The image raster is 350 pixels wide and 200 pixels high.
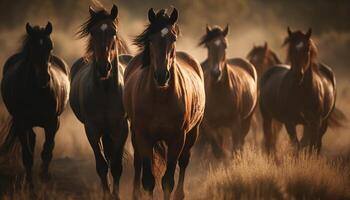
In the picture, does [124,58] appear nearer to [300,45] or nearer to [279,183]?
[300,45]

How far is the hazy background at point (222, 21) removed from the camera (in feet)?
58.4

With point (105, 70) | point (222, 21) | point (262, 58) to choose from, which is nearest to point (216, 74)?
point (105, 70)

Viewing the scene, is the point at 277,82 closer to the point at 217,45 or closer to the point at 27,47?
the point at 217,45

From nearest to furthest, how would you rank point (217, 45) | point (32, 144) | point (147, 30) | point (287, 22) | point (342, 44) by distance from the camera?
point (147, 30) < point (32, 144) < point (217, 45) < point (342, 44) < point (287, 22)

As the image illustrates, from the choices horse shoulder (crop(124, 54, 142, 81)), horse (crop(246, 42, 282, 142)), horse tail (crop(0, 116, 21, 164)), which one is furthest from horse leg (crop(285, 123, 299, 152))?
horse tail (crop(0, 116, 21, 164))

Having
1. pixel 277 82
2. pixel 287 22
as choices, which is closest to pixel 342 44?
pixel 287 22

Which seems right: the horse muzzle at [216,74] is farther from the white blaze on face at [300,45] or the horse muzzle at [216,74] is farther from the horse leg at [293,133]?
the horse leg at [293,133]

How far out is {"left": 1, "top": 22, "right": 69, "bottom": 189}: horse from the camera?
760cm

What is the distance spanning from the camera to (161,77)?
18.5ft

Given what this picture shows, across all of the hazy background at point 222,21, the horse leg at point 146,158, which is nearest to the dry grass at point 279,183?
the horse leg at point 146,158

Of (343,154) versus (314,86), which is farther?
(343,154)

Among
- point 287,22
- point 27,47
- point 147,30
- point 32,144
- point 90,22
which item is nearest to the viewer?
point 147,30

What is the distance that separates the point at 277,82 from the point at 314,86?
1029 millimetres

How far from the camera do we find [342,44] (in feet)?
68.9
